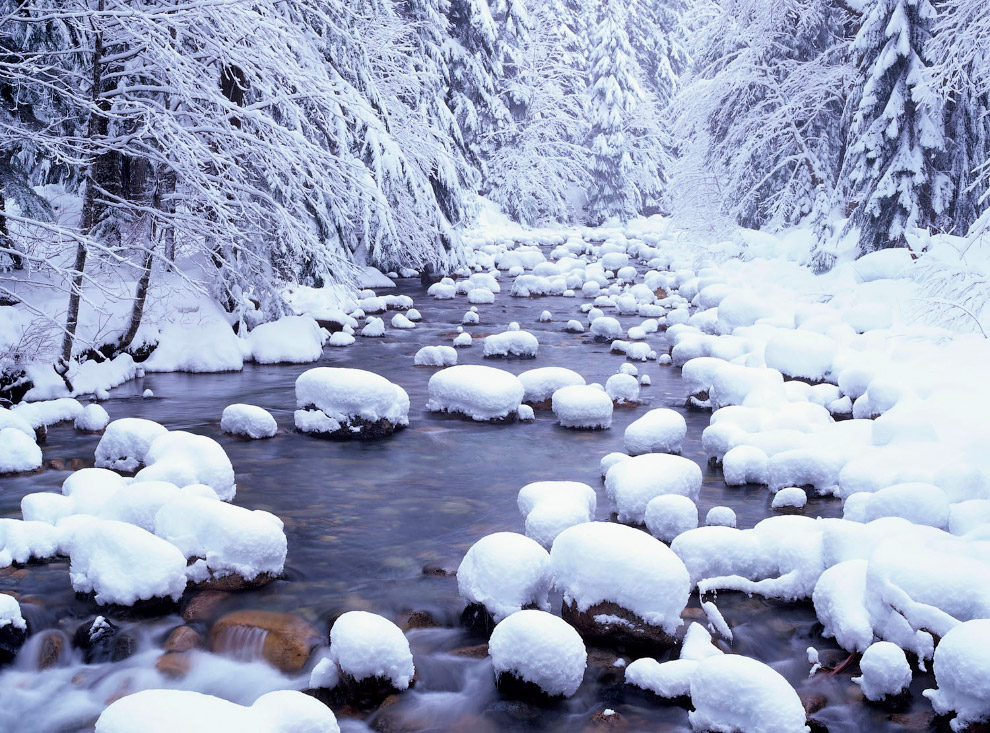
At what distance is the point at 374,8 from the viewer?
13.4m

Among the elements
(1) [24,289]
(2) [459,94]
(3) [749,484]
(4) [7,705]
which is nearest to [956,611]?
(3) [749,484]

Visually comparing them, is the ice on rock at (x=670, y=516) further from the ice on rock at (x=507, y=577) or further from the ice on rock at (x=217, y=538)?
the ice on rock at (x=217, y=538)

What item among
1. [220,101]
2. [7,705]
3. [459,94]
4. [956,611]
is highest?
[459,94]

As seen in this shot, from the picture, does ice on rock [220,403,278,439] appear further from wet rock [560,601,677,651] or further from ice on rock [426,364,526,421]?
wet rock [560,601,677,651]

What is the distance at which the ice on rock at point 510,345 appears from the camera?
1094cm

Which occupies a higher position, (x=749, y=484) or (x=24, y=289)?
(x=24, y=289)

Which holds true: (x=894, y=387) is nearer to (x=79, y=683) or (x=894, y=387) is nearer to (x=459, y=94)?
(x=79, y=683)

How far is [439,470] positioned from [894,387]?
13.1 feet

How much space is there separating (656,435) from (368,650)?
3733 mm

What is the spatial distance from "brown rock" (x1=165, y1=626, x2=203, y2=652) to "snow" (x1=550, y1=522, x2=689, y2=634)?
1813mm

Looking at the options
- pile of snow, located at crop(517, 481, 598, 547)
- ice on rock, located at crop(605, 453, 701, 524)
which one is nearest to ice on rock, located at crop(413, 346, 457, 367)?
ice on rock, located at crop(605, 453, 701, 524)

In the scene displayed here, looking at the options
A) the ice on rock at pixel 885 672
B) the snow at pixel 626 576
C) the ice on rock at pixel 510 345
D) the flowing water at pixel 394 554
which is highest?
the snow at pixel 626 576

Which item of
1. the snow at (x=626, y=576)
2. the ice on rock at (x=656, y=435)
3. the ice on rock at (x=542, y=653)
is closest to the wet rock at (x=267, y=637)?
the ice on rock at (x=542, y=653)

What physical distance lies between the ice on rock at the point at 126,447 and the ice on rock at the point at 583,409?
11.6ft
